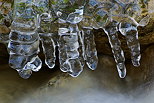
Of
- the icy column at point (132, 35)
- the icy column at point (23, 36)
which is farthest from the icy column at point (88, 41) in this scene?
the icy column at point (23, 36)

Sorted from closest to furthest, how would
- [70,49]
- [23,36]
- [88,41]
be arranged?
[23,36] → [70,49] → [88,41]

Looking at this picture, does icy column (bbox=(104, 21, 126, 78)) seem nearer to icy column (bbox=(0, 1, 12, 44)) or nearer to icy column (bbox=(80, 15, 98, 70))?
icy column (bbox=(80, 15, 98, 70))

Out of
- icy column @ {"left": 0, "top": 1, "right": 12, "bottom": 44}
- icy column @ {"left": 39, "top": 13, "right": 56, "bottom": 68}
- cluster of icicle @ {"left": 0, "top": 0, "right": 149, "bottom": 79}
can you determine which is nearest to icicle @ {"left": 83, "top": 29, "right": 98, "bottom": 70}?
cluster of icicle @ {"left": 0, "top": 0, "right": 149, "bottom": 79}

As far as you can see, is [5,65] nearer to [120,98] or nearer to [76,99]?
[76,99]

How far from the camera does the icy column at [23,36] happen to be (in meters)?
1.41

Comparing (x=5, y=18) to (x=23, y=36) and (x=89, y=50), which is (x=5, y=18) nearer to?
(x=23, y=36)

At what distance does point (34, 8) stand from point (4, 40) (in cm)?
40

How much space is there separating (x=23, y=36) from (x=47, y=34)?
0.72 feet

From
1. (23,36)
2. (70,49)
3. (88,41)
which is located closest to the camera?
(23,36)

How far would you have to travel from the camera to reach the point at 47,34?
5.31 feet

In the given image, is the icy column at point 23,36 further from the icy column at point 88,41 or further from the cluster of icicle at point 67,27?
the icy column at point 88,41

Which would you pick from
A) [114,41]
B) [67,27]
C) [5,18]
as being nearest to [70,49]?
[67,27]

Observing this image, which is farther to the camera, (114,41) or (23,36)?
(114,41)

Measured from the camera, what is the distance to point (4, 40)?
181cm
